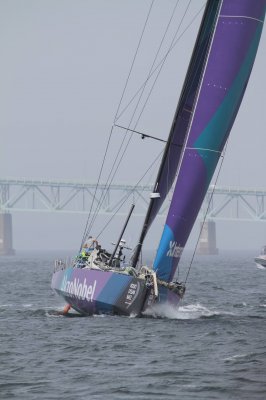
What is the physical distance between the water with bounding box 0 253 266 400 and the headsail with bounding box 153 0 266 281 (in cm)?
219

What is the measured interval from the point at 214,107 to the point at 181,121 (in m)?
1.80

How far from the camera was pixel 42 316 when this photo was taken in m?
25.3

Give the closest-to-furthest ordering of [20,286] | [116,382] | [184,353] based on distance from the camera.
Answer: [116,382] → [184,353] → [20,286]

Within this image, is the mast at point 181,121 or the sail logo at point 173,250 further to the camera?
the mast at point 181,121

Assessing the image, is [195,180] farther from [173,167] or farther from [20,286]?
[20,286]

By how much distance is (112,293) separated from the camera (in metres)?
22.2

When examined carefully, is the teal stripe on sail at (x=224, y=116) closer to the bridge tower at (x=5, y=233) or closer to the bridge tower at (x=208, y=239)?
the bridge tower at (x=208, y=239)

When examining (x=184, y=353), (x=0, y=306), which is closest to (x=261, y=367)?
(x=184, y=353)

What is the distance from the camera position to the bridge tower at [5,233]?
5719 inches

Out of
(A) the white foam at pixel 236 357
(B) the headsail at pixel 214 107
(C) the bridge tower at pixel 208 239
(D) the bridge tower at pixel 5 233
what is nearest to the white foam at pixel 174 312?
(B) the headsail at pixel 214 107

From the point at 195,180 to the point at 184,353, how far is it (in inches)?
250

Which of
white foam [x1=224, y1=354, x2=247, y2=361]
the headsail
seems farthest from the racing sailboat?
white foam [x1=224, y1=354, x2=247, y2=361]

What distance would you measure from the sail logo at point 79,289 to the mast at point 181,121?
1769 millimetres

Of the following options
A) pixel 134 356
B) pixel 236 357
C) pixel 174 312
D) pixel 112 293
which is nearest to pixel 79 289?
pixel 112 293
